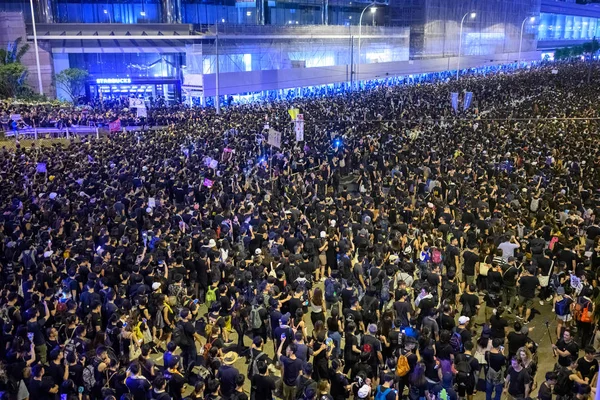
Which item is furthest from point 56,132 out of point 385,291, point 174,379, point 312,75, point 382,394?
point 382,394

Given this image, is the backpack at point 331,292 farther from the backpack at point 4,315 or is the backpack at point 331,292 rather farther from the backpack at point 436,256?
the backpack at point 4,315

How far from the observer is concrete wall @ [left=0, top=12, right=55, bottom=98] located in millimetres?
39125

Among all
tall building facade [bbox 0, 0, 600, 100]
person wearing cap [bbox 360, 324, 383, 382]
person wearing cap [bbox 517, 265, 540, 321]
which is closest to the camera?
person wearing cap [bbox 360, 324, 383, 382]

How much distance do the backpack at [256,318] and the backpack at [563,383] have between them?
4097 millimetres

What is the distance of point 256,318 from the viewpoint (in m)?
8.56

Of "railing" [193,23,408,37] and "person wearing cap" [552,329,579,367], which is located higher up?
"railing" [193,23,408,37]

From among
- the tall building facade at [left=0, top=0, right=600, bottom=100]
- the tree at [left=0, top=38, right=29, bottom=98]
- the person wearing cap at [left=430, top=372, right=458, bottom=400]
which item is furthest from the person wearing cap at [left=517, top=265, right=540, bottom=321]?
the tree at [left=0, top=38, right=29, bottom=98]

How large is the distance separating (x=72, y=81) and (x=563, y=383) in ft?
133

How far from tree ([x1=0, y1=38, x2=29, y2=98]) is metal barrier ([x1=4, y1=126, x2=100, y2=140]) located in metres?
9.46

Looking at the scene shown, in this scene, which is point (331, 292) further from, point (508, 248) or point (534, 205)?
point (534, 205)

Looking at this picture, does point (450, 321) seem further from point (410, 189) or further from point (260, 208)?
point (410, 189)

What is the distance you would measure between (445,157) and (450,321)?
12052 millimetres

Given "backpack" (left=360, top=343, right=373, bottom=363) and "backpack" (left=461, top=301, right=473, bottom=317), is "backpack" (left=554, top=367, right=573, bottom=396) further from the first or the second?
"backpack" (left=360, top=343, right=373, bottom=363)

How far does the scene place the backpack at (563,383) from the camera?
22.2ft
